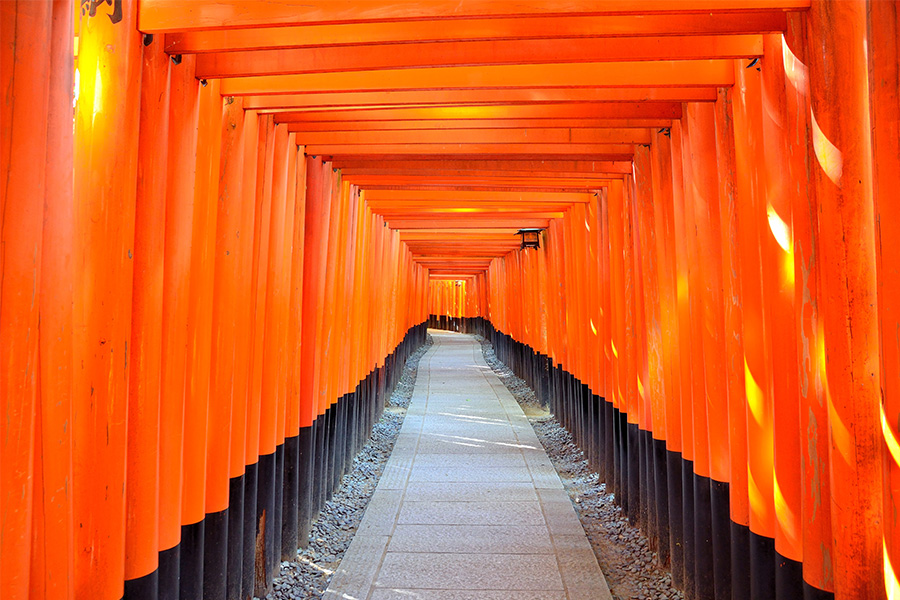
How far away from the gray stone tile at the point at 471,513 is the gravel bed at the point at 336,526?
547 mm

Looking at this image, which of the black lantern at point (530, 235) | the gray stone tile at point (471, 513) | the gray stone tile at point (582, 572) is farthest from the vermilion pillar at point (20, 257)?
the black lantern at point (530, 235)

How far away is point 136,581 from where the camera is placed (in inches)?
102

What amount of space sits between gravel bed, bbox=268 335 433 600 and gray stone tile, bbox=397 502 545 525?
547mm

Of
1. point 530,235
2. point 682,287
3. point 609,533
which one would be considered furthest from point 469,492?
point 530,235

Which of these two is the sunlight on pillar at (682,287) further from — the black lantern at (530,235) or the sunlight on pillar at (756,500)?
the black lantern at (530,235)

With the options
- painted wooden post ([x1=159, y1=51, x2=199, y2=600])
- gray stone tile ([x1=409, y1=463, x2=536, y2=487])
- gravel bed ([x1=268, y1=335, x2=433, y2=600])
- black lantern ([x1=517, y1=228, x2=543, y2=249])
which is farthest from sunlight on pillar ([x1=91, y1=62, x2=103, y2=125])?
black lantern ([x1=517, y1=228, x2=543, y2=249])

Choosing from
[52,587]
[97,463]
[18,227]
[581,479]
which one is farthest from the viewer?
[581,479]

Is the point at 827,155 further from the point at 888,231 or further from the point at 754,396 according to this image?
the point at 754,396

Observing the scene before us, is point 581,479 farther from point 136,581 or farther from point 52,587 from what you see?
point 52,587

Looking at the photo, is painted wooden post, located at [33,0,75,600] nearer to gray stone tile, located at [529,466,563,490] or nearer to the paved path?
the paved path

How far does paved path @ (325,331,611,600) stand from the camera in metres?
4.27

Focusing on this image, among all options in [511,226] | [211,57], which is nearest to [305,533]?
[211,57]

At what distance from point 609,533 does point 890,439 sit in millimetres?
4026

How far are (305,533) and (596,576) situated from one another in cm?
242
